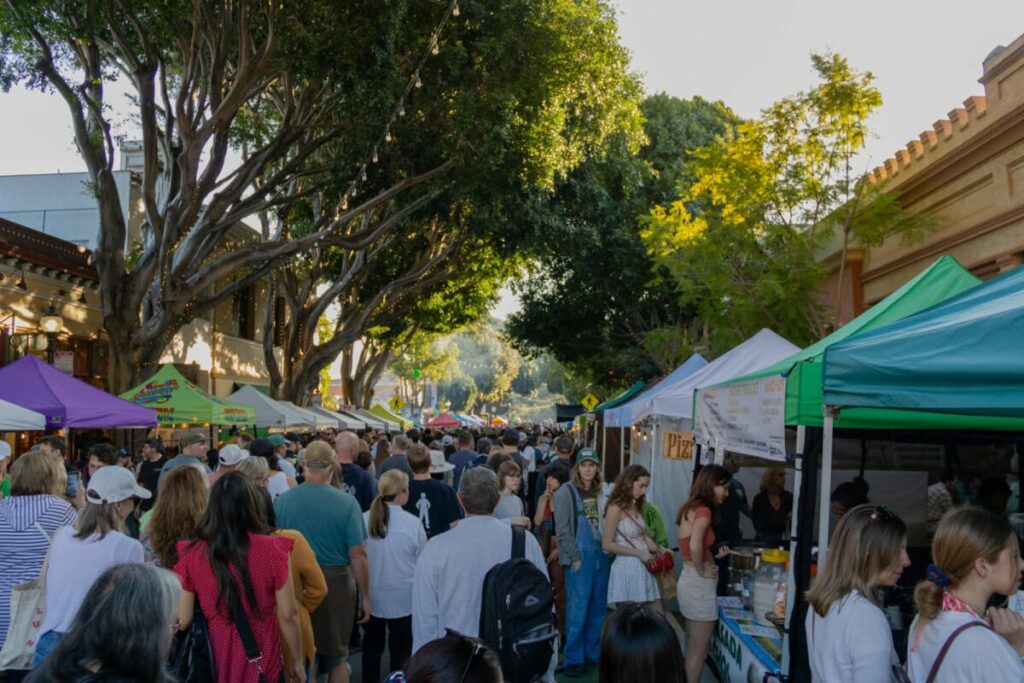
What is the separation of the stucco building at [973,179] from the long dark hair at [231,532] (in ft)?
36.4

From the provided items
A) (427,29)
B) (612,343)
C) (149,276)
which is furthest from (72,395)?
(612,343)

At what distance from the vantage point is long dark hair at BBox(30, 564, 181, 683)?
8.68ft

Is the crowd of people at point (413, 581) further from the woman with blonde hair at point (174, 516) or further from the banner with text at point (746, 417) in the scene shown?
the banner with text at point (746, 417)

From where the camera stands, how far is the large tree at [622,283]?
28761 mm

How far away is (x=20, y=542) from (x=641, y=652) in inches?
166

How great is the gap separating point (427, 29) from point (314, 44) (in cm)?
190

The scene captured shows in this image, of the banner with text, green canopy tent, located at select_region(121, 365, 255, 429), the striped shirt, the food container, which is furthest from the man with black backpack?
green canopy tent, located at select_region(121, 365, 255, 429)

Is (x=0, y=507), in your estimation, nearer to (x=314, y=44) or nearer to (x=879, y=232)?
(x=314, y=44)

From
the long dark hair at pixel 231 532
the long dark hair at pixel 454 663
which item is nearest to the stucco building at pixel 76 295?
the long dark hair at pixel 231 532

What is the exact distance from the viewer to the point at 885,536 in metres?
3.83

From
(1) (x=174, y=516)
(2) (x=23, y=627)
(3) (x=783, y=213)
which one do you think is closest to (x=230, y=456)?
(2) (x=23, y=627)

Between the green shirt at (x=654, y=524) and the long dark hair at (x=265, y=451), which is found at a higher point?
the long dark hair at (x=265, y=451)

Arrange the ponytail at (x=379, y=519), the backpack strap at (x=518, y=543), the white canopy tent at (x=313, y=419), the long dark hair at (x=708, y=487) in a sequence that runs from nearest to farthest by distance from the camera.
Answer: the backpack strap at (x=518, y=543), the ponytail at (x=379, y=519), the long dark hair at (x=708, y=487), the white canopy tent at (x=313, y=419)

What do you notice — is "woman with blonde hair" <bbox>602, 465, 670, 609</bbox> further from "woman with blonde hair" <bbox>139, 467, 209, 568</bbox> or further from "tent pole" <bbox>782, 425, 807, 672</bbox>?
"woman with blonde hair" <bbox>139, 467, 209, 568</bbox>
